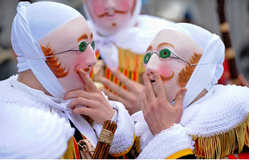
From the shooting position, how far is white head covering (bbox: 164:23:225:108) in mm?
1229

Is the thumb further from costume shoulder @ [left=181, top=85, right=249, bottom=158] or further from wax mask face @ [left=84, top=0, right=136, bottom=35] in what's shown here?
wax mask face @ [left=84, top=0, right=136, bottom=35]

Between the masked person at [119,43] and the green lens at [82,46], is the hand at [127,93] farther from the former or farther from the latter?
the green lens at [82,46]

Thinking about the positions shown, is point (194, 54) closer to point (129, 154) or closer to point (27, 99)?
point (129, 154)

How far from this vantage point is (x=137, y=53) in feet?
5.69

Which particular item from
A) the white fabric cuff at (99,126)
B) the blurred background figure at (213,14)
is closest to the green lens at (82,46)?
the white fabric cuff at (99,126)

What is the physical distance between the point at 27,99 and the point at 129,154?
42 cm

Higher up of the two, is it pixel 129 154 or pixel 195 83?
pixel 195 83

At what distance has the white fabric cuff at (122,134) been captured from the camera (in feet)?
3.86

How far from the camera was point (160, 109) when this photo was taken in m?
1.18

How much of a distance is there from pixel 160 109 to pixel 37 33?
47 cm

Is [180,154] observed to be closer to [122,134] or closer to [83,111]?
[122,134]

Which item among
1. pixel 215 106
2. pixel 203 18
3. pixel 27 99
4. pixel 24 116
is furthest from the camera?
pixel 203 18

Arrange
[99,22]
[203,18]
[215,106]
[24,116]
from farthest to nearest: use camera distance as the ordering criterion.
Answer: [203,18], [99,22], [215,106], [24,116]

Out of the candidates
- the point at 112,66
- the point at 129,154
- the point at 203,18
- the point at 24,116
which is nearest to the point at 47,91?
the point at 24,116
